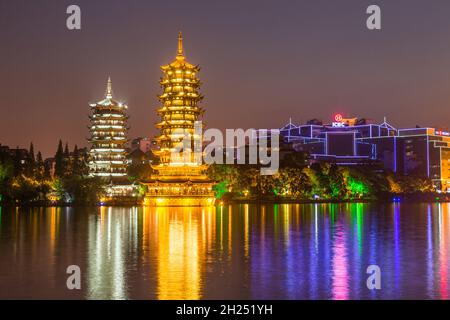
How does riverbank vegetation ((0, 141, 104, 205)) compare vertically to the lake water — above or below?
above

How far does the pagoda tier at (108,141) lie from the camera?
355 feet

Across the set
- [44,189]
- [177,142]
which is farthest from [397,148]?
[44,189]

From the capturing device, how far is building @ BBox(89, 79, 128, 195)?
10800 centimetres

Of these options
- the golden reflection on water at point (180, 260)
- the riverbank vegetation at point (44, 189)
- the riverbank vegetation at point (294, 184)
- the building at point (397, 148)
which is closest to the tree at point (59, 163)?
the riverbank vegetation at point (44, 189)

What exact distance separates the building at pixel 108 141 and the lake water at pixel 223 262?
67035 mm

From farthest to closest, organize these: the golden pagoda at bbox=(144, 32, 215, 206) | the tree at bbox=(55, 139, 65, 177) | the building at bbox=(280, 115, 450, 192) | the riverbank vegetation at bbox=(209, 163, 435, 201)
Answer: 1. the building at bbox=(280, 115, 450, 192)
2. the tree at bbox=(55, 139, 65, 177)
3. the riverbank vegetation at bbox=(209, 163, 435, 201)
4. the golden pagoda at bbox=(144, 32, 215, 206)

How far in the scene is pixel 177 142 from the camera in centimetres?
8769

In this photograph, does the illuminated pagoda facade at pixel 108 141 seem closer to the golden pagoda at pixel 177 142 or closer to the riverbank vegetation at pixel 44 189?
→ the riverbank vegetation at pixel 44 189

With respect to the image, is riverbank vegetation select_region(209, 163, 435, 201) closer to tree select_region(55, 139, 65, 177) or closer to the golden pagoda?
the golden pagoda

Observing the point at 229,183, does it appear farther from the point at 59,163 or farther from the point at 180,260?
the point at 180,260

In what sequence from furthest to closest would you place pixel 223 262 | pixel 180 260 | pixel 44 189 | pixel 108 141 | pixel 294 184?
pixel 108 141
pixel 294 184
pixel 44 189
pixel 180 260
pixel 223 262

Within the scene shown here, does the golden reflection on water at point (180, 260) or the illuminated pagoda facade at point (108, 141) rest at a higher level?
the illuminated pagoda facade at point (108, 141)

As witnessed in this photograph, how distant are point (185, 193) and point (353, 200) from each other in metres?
37.7

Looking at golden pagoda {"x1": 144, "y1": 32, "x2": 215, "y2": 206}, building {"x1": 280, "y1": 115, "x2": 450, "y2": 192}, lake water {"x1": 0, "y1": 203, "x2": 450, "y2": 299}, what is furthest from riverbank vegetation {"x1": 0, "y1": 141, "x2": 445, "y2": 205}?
building {"x1": 280, "y1": 115, "x2": 450, "y2": 192}
